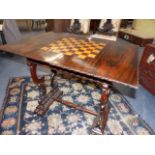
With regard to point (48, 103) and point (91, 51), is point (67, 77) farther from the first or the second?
point (91, 51)

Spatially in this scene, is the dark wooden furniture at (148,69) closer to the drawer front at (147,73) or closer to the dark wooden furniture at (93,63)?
the drawer front at (147,73)

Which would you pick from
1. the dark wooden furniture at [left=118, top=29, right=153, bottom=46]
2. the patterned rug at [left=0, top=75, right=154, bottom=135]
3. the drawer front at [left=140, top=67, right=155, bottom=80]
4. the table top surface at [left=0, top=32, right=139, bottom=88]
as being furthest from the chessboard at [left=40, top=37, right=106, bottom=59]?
the dark wooden furniture at [left=118, top=29, right=153, bottom=46]

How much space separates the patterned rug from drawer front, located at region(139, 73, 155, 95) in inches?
18.0

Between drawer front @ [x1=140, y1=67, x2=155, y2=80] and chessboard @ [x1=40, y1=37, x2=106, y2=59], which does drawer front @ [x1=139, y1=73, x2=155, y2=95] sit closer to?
drawer front @ [x1=140, y1=67, x2=155, y2=80]

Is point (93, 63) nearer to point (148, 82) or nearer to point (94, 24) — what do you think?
point (148, 82)

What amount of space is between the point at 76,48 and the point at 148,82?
1266 millimetres

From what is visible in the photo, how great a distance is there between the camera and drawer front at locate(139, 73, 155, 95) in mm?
2193

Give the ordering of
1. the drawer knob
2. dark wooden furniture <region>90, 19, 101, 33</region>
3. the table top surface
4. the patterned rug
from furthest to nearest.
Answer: dark wooden furniture <region>90, 19, 101, 33</region> < the drawer knob < the patterned rug < the table top surface

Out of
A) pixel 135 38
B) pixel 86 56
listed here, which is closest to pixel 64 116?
pixel 86 56

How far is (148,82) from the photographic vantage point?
227 centimetres

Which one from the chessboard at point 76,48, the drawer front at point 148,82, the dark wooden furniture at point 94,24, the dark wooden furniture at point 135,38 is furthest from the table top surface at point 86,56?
the dark wooden furniture at point 94,24

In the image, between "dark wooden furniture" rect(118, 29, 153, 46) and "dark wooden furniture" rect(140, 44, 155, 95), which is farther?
"dark wooden furniture" rect(118, 29, 153, 46)

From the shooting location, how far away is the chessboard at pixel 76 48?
1517 mm
